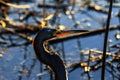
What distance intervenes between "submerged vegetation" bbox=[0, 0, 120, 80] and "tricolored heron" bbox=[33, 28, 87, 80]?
4.44 ft

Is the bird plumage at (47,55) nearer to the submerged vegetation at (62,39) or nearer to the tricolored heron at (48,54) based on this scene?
the tricolored heron at (48,54)

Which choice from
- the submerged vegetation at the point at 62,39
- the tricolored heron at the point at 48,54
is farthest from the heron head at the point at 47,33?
the submerged vegetation at the point at 62,39

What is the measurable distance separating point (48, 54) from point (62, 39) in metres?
2.94

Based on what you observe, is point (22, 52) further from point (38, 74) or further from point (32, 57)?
point (38, 74)

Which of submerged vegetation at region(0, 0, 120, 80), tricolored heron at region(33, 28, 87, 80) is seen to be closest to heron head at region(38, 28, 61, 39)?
tricolored heron at region(33, 28, 87, 80)

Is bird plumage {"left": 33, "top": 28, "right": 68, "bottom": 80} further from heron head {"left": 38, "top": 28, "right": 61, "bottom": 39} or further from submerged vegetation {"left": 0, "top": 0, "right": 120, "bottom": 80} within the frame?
submerged vegetation {"left": 0, "top": 0, "right": 120, "bottom": 80}

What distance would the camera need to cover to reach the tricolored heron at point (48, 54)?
11.8 feet

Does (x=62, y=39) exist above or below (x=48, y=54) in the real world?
below

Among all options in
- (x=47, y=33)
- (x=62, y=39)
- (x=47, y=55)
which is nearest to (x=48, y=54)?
(x=47, y=55)

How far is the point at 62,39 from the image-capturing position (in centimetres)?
656

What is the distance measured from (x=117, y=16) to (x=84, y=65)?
8.87ft

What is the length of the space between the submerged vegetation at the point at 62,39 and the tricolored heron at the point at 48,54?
1.35 m

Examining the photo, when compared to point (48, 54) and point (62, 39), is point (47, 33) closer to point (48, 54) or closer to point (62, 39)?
point (48, 54)


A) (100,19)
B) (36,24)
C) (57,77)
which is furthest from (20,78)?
(100,19)
